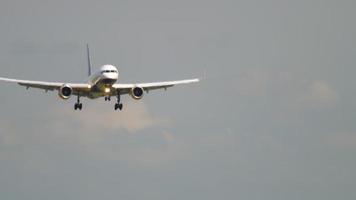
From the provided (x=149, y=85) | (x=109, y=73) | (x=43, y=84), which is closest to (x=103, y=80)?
(x=109, y=73)

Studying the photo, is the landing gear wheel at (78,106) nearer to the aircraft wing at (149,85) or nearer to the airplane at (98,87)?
the airplane at (98,87)

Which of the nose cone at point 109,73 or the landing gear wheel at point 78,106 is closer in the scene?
the nose cone at point 109,73

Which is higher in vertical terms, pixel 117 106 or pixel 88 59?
pixel 88 59

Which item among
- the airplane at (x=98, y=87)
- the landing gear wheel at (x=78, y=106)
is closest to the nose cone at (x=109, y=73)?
the airplane at (x=98, y=87)

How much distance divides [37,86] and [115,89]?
420 inches

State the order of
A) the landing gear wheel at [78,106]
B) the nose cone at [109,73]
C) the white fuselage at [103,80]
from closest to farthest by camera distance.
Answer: the nose cone at [109,73], the white fuselage at [103,80], the landing gear wheel at [78,106]

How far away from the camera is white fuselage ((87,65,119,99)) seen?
136000 mm

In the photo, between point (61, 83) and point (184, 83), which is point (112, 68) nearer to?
point (61, 83)

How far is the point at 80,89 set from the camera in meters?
140

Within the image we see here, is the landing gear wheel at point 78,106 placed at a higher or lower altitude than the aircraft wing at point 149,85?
lower

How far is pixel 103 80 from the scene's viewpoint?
447ft

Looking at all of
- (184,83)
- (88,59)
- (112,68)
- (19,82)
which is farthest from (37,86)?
(88,59)

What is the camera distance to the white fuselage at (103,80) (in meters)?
136

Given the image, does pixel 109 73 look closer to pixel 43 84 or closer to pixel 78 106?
pixel 43 84
